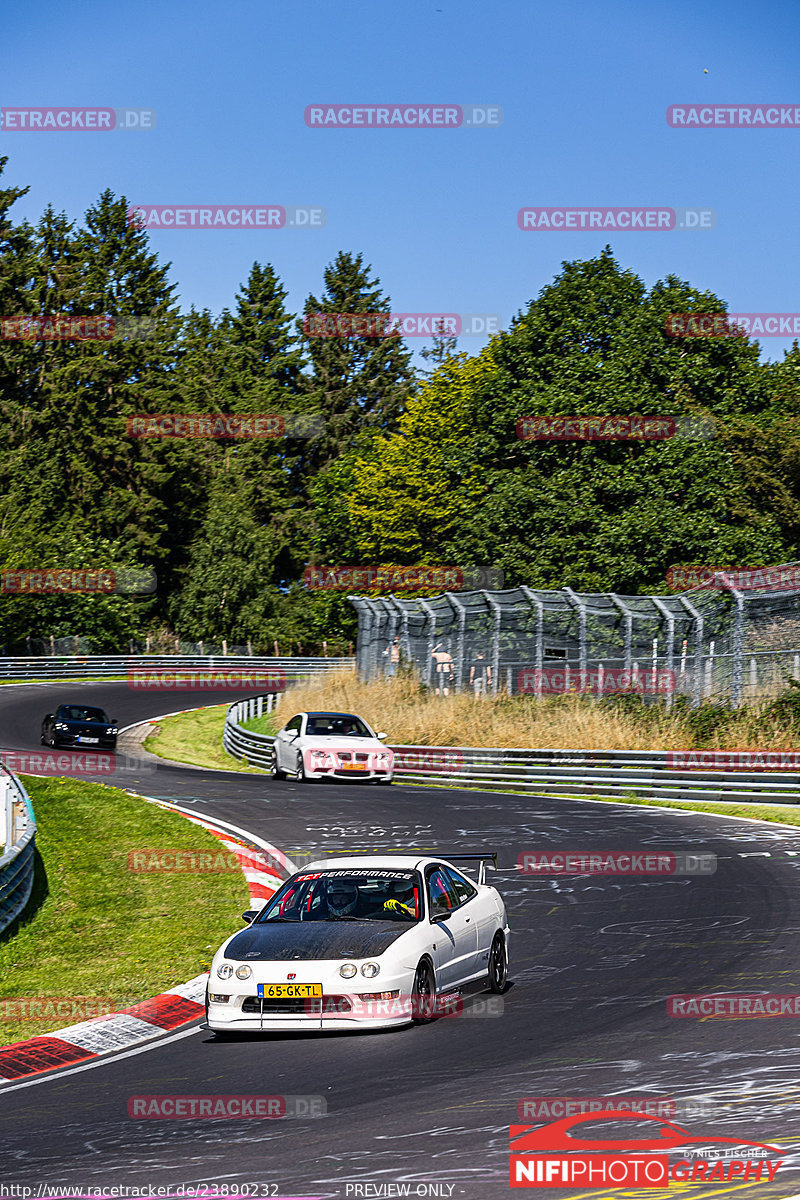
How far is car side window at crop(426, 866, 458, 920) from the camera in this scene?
1102 centimetres

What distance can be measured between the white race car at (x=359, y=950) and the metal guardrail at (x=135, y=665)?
47348 mm

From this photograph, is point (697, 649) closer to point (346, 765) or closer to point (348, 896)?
point (346, 765)

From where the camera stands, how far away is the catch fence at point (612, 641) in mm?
28500

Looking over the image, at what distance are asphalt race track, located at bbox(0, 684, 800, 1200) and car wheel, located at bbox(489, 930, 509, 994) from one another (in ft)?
0.45

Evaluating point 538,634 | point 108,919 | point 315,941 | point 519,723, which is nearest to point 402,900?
point 315,941

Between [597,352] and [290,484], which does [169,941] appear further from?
[290,484]

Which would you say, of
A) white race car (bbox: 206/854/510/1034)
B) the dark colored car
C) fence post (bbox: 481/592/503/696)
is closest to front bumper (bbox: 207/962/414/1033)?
white race car (bbox: 206/854/510/1034)

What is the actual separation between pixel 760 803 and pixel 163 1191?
2039 cm

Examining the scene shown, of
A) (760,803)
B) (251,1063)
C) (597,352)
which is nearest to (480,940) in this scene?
(251,1063)

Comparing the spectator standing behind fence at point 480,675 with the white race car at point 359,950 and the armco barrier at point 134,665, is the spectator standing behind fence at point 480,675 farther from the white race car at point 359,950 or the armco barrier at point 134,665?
the armco barrier at point 134,665

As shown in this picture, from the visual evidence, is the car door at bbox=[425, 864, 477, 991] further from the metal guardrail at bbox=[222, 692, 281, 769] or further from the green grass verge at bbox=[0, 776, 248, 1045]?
the metal guardrail at bbox=[222, 692, 281, 769]

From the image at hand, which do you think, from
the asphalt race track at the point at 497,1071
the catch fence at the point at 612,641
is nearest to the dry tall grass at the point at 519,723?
the catch fence at the point at 612,641

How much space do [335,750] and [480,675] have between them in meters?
6.20

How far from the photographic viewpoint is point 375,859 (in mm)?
11484
